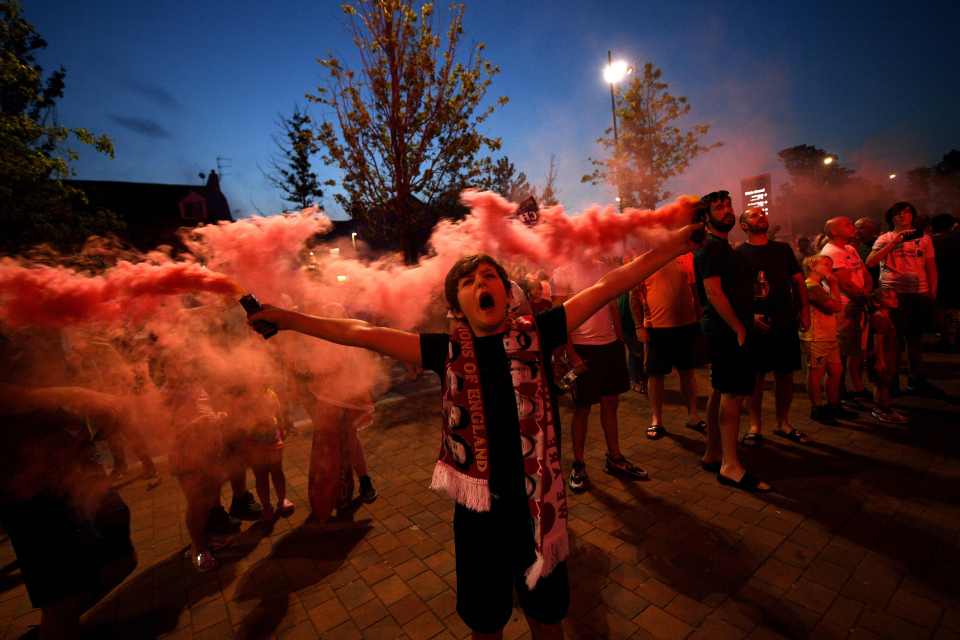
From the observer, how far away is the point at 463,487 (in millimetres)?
2131

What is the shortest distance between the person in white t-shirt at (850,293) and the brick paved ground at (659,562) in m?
1.30

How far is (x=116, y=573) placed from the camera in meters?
2.85

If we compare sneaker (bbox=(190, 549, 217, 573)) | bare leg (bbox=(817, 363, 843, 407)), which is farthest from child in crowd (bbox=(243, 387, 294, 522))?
bare leg (bbox=(817, 363, 843, 407))

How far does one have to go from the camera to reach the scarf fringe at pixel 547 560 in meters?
2.03

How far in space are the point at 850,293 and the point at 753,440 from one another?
238cm

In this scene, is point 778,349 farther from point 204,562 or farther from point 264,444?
point 204,562

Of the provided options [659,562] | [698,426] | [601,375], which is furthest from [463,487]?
[698,426]

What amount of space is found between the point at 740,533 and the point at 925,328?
17.2ft

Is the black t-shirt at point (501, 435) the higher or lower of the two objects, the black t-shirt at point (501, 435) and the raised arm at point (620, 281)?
the lower

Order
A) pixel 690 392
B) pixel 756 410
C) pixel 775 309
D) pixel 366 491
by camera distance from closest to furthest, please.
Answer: pixel 366 491, pixel 775 309, pixel 756 410, pixel 690 392

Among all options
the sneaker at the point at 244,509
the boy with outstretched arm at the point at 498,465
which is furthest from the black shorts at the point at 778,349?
the sneaker at the point at 244,509

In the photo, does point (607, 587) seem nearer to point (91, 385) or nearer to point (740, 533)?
point (740, 533)

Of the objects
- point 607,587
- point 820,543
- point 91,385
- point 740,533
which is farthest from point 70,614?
point 820,543

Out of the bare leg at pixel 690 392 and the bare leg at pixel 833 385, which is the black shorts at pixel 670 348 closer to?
the bare leg at pixel 690 392
